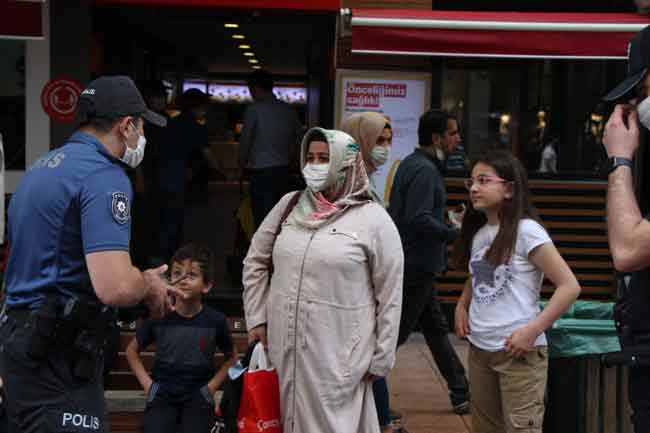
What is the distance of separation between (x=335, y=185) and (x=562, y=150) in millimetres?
6188

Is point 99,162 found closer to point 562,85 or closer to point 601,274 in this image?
point 601,274

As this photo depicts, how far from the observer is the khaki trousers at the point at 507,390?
13.5ft

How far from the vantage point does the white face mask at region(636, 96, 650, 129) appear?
2.82 metres

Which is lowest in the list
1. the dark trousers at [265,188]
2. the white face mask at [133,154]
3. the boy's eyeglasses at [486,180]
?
the dark trousers at [265,188]

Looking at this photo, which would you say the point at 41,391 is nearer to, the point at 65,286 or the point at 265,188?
the point at 65,286

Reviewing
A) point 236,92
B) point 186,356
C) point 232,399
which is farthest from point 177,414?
point 236,92

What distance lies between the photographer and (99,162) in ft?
10.9

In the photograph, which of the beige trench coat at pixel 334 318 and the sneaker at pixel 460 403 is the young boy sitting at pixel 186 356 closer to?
the beige trench coat at pixel 334 318

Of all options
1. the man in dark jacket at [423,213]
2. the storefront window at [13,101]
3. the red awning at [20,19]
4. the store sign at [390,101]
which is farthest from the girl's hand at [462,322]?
the storefront window at [13,101]

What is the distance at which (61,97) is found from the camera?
779 cm

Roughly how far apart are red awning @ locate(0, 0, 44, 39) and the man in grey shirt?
2189 mm

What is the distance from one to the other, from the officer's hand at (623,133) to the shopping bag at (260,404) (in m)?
1.79

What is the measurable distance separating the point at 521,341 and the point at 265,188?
4398 millimetres


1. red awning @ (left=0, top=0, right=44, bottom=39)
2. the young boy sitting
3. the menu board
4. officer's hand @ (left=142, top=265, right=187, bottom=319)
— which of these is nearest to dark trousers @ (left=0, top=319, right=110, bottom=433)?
officer's hand @ (left=142, top=265, right=187, bottom=319)
